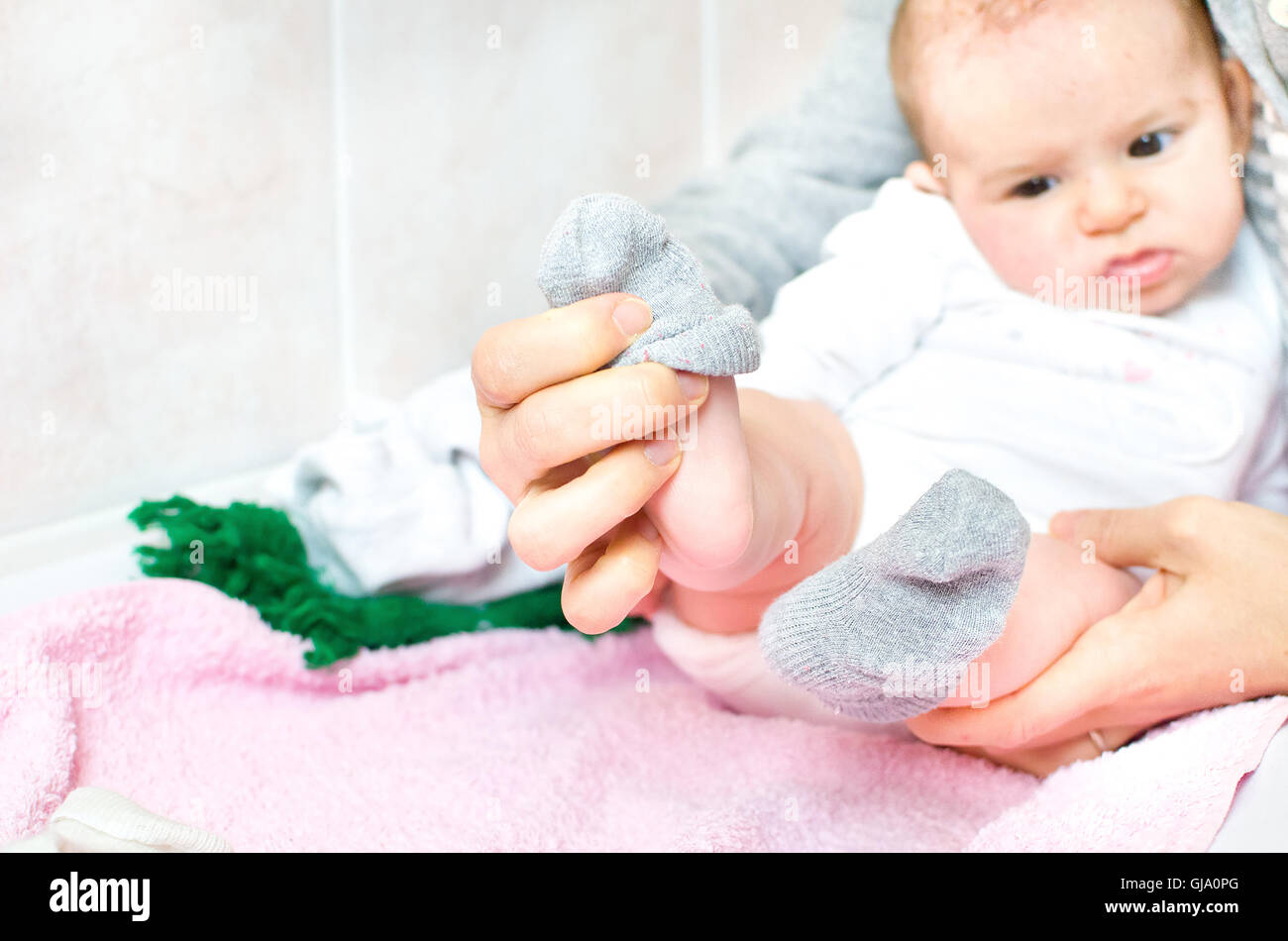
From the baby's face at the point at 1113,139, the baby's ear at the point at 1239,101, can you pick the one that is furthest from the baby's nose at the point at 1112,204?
the baby's ear at the point at 1239,101

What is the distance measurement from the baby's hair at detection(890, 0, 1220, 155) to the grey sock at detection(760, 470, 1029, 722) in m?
0.46

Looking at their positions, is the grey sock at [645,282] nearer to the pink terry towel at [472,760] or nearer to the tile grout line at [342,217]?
the pink terry towel at [472,760]

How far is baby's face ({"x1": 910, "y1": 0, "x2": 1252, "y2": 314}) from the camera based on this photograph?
0.86 metres

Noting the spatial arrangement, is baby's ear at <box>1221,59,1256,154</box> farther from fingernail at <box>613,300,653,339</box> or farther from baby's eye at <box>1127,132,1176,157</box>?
fingernail at <box>613,300,653,339</box>

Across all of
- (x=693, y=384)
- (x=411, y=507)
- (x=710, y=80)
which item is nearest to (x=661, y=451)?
(x=693, y=384)

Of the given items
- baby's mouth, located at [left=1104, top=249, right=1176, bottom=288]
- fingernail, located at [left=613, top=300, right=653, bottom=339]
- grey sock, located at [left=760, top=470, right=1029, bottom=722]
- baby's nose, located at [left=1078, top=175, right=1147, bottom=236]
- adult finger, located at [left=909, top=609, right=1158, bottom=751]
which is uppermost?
baby's nose, located at [left=1078, top=175, right=1147, bottom=236]

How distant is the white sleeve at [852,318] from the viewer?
959mm

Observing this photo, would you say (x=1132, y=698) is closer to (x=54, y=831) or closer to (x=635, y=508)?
(x=635, y=508)

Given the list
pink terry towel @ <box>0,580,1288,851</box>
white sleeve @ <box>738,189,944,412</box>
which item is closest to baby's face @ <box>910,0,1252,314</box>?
white sleeve @ <box>738,189,944,412</box>

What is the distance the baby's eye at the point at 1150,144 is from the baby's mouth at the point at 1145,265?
0.25 feet

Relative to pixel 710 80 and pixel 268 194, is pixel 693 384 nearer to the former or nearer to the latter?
pixel 268 194

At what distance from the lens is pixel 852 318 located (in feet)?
3.20
